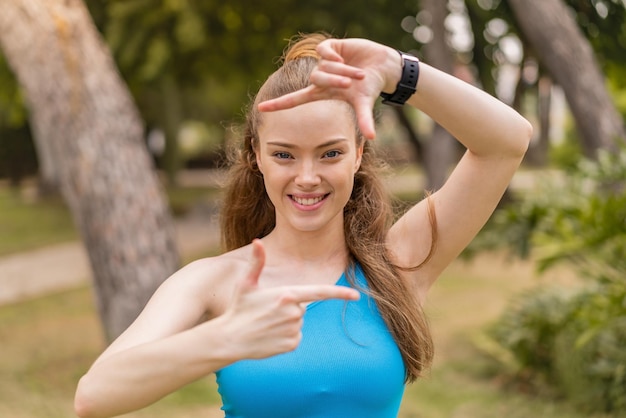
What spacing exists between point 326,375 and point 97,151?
450 cm

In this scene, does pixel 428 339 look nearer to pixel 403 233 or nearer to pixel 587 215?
pixel 403 233

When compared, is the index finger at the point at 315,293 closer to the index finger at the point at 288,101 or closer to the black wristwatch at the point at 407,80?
the index finger at the point at 288,101

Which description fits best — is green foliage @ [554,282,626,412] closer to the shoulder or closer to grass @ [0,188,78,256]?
the shoulder

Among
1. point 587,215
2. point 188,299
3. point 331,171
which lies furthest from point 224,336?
point 587,215

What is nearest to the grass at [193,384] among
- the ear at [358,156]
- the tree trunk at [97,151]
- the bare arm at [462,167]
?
the tree trunk at [97,151]

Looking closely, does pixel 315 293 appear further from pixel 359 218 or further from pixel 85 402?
pixel 359 218

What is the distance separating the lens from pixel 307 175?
6.32 feet

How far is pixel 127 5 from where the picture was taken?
11.5m

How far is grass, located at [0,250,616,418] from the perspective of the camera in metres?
5.62

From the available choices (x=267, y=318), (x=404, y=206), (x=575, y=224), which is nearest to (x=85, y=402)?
(x=267, y=318)

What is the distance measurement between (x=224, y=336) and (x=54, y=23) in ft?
17.1

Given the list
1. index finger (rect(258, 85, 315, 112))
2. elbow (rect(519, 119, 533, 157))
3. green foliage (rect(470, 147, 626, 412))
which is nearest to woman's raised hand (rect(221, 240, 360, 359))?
index finger (rect(258, 85, 315, 112))

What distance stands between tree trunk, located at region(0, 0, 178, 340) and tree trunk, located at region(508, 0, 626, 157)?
4087 millimetres

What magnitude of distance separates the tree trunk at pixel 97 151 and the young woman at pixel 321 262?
374 centimetres
